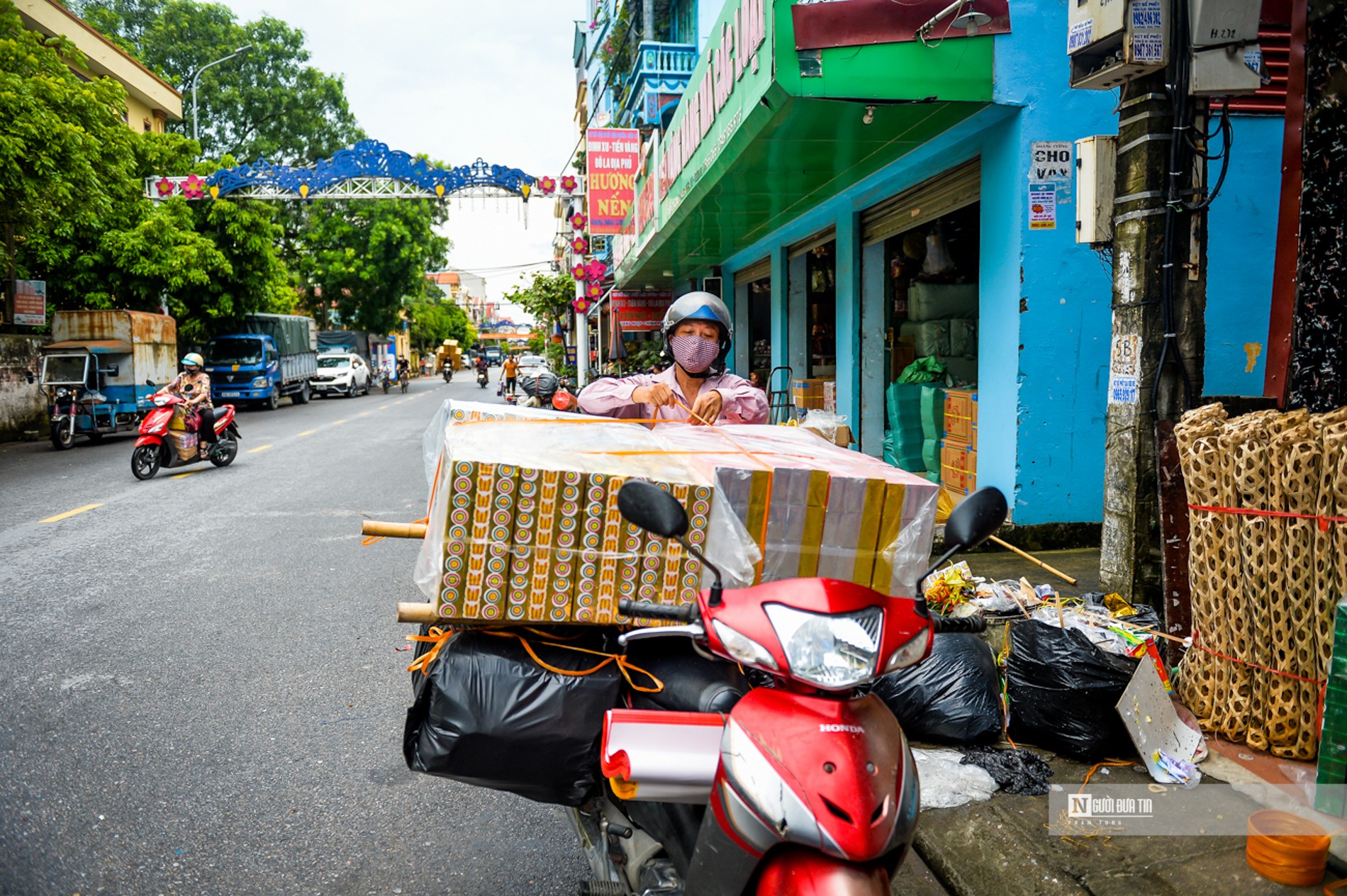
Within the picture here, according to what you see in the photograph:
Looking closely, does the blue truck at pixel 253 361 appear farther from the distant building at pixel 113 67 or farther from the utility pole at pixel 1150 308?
the utility pole at pixel 1150 308

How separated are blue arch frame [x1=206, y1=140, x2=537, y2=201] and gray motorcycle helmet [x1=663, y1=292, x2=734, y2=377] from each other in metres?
24.4

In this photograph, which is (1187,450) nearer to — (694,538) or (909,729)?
(909,729)

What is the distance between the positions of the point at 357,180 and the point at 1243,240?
26073 millimetres

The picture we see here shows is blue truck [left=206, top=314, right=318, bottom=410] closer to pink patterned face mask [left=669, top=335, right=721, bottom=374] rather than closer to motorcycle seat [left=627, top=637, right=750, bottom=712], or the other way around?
pink patterned face mask [left=669, top=335, right=721, bottom=374]

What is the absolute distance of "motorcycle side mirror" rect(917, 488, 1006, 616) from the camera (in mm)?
1869

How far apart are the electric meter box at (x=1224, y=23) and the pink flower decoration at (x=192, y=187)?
82.3 feet

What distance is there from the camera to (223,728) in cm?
393

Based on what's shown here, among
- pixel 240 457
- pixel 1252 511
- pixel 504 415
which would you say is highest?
pixel 504 415

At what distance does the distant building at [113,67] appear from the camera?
71.1 feet

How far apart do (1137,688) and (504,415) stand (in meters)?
2.40

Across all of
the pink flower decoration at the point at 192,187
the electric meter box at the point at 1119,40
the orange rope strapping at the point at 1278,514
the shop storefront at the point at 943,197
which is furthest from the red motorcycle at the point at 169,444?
the pink flower decoration at the point at 192,187

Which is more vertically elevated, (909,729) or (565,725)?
(565,725)

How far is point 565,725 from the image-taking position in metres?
2.25

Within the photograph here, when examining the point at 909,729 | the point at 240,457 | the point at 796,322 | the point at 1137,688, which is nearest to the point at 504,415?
the point at 909,729
